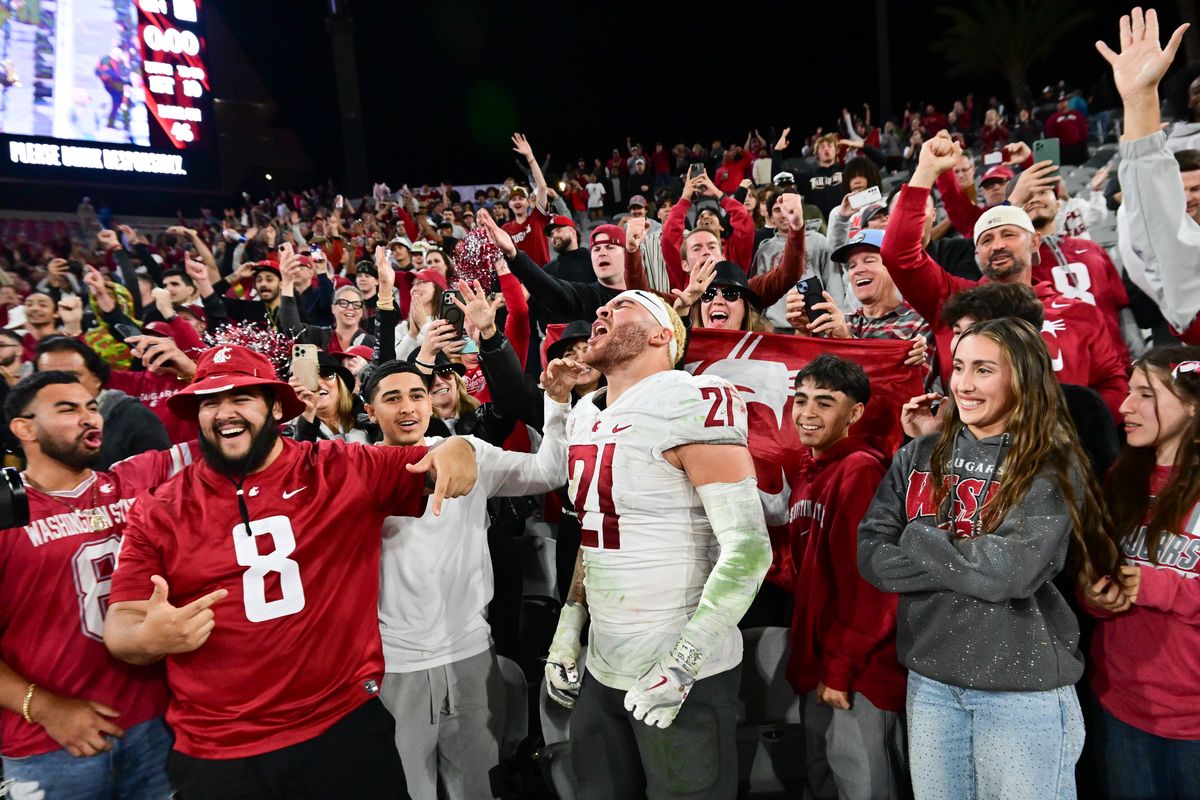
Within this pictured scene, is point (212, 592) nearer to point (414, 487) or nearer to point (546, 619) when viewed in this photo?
point (414, 487)

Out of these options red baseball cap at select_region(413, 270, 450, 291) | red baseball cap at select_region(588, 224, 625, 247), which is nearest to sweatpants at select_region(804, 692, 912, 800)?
red baseball cap at select_region(588, 224, 625, 247)

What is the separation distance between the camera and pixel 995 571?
244cm

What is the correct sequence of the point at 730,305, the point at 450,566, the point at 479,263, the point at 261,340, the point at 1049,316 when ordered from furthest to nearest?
1. the point at 479,263
2. the point at 261,340
3. the point at 730,305
4. the point at 1049,316
5. the point at 450,566

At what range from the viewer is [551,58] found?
35094 millimetres

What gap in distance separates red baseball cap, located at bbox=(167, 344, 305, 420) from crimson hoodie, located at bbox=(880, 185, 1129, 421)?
2.82 metres

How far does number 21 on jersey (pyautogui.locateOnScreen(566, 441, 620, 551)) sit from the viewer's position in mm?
2811

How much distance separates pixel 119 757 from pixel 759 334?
3.47 metres

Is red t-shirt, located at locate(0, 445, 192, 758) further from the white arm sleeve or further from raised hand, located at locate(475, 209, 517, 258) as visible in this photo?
raised hand, located at locate(475, 209, 517, 258)

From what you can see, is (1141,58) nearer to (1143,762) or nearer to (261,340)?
(1143,762)

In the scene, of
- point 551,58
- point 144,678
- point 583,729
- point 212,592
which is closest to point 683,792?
point 583,729

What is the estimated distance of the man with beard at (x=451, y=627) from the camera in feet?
11.2

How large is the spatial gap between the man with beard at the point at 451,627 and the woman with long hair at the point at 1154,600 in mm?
2146

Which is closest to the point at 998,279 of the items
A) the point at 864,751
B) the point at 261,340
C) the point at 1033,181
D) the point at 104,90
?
the point at 1033,181

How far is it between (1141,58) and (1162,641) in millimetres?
2110
